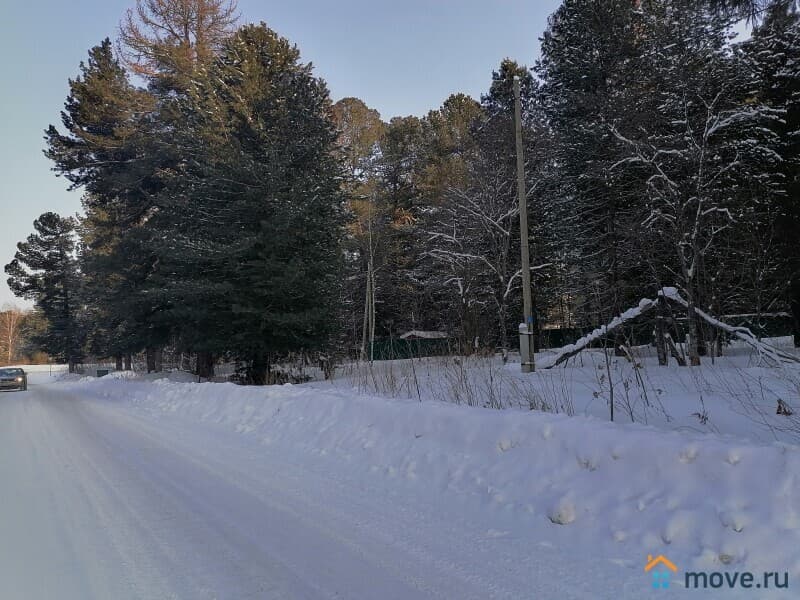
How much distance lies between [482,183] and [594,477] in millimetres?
23516

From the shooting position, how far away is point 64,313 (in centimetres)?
5678

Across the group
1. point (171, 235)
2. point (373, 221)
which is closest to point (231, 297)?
point (171, 235)

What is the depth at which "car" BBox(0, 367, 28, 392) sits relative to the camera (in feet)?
94.3

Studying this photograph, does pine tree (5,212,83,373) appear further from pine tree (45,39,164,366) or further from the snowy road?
the snowy road

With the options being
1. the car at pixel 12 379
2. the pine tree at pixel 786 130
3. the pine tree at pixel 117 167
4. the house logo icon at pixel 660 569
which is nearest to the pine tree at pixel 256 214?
the pine tree at pixel 117 167

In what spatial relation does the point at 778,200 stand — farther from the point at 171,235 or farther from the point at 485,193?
the point at 171,235

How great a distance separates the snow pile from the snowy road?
0.40 meters

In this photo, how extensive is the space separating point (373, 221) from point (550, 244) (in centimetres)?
1424

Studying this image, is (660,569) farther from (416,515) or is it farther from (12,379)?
(12,379)

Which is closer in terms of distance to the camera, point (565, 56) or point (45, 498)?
point (45, 498)

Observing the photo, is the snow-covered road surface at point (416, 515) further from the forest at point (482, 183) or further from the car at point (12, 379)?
the car at point (12, 379)

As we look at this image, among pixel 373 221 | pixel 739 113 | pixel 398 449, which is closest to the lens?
pixel 398 449

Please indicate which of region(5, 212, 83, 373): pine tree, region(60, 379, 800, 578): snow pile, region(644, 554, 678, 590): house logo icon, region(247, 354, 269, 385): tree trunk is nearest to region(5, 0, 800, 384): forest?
region(247, 354, 269, 385): tree trunk

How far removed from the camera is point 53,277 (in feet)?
181
